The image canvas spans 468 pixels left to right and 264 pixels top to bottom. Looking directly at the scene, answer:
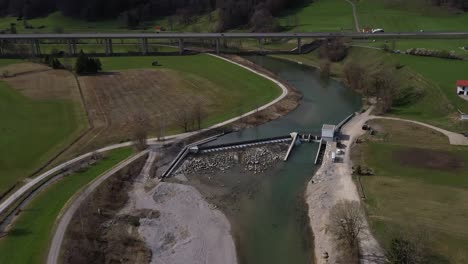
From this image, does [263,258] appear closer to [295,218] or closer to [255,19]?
[295,218]

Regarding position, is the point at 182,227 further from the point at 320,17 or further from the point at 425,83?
the point at 320,17

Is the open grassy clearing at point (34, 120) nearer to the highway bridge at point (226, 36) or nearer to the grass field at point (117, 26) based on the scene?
the highway bridge at point (226, 36)

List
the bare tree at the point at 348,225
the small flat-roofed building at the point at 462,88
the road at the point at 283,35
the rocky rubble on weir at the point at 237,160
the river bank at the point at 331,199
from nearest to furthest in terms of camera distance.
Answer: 1. the bare tree at the point at 348,225
2. the river bank at the point at 331,199
3. the rocky rubble on weir at the point at 237,160
4. the small flat-roofed building at the point at 462,88
5. the road at the point at 283,35

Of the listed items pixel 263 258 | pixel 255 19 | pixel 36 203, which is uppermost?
pixel 255 19

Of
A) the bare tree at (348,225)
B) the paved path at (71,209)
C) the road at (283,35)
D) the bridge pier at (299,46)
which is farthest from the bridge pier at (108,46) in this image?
the bare tree at (348,225)

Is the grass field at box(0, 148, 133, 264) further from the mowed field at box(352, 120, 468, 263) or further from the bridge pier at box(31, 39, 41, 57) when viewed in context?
the bridge pier at box(31, 39, 41, 57)

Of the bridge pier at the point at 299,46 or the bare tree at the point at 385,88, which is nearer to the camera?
the bare tree at the point at 385,88

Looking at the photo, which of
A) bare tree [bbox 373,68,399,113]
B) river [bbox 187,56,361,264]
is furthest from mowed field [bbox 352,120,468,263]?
bare tree [bbox 373,68,399,113]

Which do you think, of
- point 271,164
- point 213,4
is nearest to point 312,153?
point 271,164
